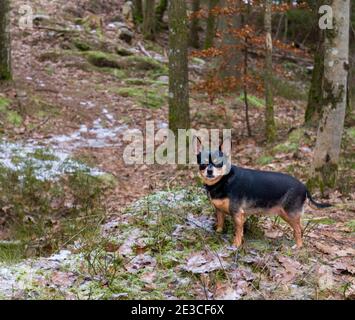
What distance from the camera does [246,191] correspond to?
5.62m

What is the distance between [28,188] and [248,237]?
5.11 metres

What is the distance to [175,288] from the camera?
202 inches

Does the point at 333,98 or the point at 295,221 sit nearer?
the point at 295,221

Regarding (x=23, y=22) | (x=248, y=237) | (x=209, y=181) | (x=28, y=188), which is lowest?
(x=28, y=188)

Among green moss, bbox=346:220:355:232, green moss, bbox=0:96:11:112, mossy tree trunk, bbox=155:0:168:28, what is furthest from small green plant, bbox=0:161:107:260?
mossy tree trunk, bbox=155:0:168:28

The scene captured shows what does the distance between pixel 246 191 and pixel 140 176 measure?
6.13 metres

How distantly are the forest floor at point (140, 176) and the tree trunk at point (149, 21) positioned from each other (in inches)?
23.5

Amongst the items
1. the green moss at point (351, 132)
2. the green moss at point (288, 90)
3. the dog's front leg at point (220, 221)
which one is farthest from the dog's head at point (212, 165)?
the green moss at point (288, 90)

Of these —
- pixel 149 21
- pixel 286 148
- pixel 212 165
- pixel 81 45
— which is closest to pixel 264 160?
pixel 286 148

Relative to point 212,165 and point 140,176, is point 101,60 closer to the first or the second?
point 140,176

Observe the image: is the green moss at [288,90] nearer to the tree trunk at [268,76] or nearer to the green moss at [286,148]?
the tree trunk at [268,76]

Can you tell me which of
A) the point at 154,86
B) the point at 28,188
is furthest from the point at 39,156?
the point at 154,86

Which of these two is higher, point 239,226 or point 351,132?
point 239,226

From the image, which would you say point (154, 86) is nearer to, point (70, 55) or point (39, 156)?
point (70, 55)
